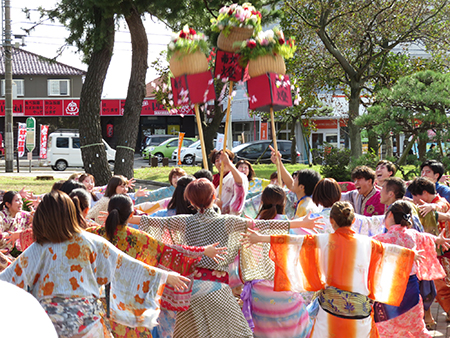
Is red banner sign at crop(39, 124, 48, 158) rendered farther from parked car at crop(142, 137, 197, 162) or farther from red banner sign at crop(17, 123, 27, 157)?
parked car at crop(142, 137, 197, 162)

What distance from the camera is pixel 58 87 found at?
32.8 m

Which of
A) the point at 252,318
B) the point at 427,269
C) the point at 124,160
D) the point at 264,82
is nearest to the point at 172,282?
the point at 252,318

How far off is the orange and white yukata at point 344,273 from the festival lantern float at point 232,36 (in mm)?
1710

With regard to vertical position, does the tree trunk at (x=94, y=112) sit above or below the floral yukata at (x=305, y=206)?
above

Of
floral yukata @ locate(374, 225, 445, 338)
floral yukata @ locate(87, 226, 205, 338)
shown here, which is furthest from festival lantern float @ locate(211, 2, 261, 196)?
floral yukata @ locate(374, 225, 445, 338)

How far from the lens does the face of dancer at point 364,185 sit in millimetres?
5289

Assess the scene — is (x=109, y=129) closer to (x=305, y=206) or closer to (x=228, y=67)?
(x=228, y=67)

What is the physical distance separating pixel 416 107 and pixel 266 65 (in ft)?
14.7

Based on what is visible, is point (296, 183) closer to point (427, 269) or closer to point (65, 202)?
point (427, 269)

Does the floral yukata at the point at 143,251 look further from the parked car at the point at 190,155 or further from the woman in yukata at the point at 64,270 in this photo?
the parked car at the point at 190,155

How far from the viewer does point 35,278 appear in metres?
2.92

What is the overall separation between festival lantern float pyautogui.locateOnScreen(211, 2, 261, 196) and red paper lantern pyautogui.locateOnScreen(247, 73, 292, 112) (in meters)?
0.20

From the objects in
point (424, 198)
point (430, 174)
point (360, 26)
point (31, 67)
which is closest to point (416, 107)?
point (430, 174)

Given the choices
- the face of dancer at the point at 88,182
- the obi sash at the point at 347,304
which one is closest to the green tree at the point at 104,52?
the face of dancer at the point at 88,182
